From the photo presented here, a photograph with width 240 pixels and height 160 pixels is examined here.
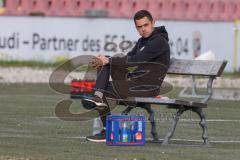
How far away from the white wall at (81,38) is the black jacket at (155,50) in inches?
661

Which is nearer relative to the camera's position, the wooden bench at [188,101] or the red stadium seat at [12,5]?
the wooden bench at [188,101]

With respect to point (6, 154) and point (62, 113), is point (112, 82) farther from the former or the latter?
point (62, 113)

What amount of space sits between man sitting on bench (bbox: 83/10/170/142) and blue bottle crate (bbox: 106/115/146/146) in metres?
0.32

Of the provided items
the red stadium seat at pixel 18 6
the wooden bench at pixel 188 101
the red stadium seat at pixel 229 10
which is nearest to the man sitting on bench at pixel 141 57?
the wooden bench at pixel 188 101

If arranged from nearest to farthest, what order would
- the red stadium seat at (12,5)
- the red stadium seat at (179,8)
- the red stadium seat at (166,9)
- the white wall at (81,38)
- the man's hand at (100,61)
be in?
1. the man's hand at (100,61)
2. the white wall at (81,38)
3. the red stadium seat at (12,5)
4. the red stadium seat at (166,9)
5. the red stadium seat at (179,8)

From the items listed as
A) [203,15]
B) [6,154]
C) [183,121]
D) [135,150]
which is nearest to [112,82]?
[135,150]

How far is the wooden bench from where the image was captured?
12.2 meters

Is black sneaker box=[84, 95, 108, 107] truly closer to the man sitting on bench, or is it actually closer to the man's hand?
the man sitting on bench

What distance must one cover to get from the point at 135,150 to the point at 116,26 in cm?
1874

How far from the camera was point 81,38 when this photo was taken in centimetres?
2998

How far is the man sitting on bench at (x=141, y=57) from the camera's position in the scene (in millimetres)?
12359

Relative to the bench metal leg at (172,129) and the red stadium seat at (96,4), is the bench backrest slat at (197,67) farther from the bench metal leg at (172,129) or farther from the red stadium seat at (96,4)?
the red stadium seat at (96,4)

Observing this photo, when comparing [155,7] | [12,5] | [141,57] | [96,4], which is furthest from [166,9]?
[141,57]

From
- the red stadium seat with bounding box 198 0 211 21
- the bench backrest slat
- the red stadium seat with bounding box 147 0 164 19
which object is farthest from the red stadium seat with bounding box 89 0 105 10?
the bench backrest slat
